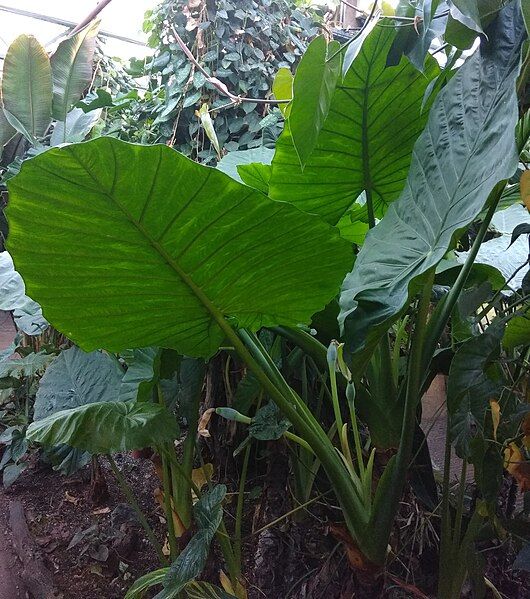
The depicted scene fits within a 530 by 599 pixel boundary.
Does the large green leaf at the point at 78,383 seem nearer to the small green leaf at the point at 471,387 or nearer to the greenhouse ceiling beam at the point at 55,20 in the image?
the small green leaf at the point at 471,387

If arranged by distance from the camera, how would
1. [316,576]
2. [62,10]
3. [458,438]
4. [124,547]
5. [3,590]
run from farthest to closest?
[62,10]
[124,547]
[3,590]
[316,576]
[458,438]

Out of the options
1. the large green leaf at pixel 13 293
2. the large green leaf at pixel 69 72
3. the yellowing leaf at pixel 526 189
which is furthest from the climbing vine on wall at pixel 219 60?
the yellowing leaf at pixel 526 189

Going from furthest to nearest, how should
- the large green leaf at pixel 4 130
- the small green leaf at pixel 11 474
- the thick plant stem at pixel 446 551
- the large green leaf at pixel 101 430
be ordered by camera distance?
the large green leaf at pixel 4 130 → the small green leaf at pixel 11 474 → the thick plant stem at pixel 446 551 → the large green leaf at pixel 101 430

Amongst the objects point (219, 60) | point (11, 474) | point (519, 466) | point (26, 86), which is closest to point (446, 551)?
point (519, 466)

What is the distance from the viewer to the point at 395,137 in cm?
88

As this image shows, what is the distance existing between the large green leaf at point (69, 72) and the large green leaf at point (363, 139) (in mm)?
1129

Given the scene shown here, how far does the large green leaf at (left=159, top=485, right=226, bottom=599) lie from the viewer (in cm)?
81

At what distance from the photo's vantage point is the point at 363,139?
872 mm

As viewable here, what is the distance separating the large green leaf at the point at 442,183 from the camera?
54 cm

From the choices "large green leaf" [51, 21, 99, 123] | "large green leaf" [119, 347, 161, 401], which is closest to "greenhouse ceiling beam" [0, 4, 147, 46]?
"large green leaf" [51, 21, 99, 123]

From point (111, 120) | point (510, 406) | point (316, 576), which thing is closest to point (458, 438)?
point (510, 406)

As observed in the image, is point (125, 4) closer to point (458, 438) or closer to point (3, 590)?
point (3, 590)

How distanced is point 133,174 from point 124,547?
1.29 metres

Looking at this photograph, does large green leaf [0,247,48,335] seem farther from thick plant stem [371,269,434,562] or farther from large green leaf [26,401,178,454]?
thick plant stem [371,269,434,562]
